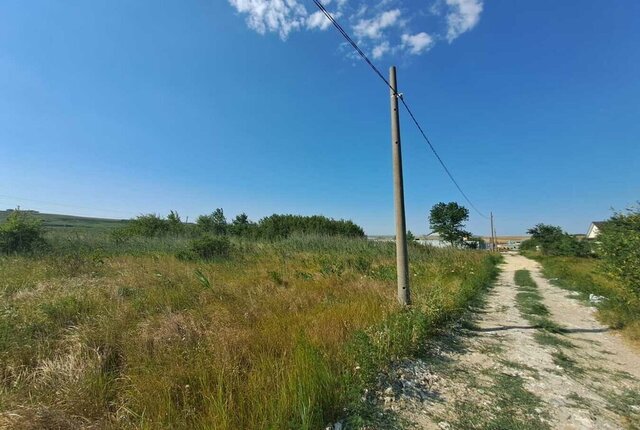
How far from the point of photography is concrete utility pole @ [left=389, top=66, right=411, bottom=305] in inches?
246

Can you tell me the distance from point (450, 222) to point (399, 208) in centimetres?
5040

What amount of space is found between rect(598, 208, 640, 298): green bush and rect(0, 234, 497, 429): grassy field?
3917 millimetres

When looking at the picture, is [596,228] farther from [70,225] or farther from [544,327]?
[70,225]

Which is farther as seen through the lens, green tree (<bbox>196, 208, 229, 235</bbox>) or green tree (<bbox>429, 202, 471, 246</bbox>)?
green tree (<bbox>429, 202, 471, 246</bbox>)

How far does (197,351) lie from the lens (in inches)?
142

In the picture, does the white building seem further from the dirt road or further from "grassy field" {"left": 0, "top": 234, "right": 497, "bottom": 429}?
"grassy field" {"left": 0, "top": 234, "right": 497, "bottom": 429}

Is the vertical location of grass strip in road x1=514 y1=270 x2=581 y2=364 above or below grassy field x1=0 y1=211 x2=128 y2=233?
below

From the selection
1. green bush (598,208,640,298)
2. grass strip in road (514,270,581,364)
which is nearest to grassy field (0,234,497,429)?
grass strip in road (514,270,581,364)

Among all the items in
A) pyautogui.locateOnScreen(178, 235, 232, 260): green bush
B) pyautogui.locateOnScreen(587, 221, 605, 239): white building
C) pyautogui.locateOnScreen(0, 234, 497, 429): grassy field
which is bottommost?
pyautogui.locateOnScreen(0, 234, 497, 429): grassy field

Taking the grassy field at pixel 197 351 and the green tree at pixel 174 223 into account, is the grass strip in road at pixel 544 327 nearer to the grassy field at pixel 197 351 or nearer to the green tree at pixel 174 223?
the grassy field at pixel 197 351

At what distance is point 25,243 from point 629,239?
76.9 ft

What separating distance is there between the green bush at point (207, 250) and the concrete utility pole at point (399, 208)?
10841mm

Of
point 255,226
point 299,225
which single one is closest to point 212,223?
point 255,226

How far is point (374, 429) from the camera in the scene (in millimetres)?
2760
